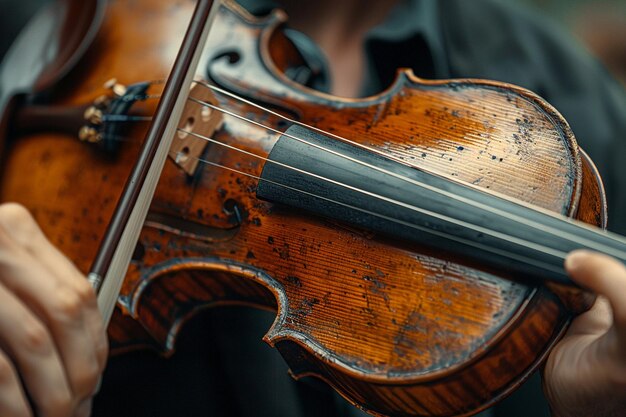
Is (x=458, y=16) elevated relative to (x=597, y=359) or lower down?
elevated

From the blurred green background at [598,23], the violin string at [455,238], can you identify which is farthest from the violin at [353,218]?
the blurred green background at [598,23]

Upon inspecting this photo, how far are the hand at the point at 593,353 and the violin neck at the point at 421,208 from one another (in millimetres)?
27

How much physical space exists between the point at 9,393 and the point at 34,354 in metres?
0.03

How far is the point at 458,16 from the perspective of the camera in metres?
0.93

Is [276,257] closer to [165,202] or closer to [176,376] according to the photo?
[165,202]

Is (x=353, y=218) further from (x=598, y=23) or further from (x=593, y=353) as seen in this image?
(x=598, y=23)

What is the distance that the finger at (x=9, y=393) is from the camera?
376mm

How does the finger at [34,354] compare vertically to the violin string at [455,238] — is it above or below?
below

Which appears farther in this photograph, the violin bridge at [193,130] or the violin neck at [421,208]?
the violin bridge at [193,130]

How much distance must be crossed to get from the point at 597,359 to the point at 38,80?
718mm

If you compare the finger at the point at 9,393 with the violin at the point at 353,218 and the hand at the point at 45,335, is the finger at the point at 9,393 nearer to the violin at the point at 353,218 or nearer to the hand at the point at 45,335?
the hand at the point at 45,335

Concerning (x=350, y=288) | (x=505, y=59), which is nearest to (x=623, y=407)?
(x=350, y=288)

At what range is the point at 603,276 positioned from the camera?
0.37 m

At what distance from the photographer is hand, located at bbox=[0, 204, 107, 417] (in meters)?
0.38
